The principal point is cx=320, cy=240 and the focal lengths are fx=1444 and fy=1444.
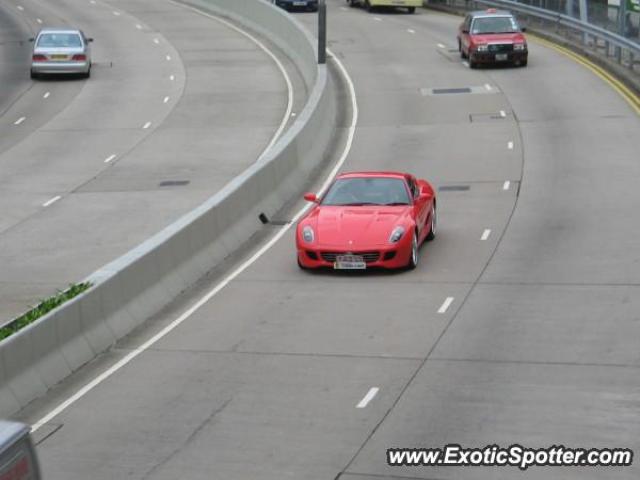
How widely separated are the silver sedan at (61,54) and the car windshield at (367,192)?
24.6 meters

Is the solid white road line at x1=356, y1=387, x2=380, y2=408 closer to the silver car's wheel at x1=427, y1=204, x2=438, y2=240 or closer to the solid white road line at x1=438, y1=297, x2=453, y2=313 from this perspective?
the solid white road line at x1=438, y1=297, x2=453, y2=313

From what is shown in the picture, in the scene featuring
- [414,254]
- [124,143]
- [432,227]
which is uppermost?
[414,254]

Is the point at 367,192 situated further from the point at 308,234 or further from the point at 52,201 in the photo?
the point at 52,201

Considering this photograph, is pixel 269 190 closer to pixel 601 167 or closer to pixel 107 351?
pixel 601 167

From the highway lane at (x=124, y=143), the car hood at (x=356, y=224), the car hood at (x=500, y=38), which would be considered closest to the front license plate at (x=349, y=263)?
the car hood at (x=356, y=224)

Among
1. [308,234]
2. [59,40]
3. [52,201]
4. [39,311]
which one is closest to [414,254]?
[308,234]

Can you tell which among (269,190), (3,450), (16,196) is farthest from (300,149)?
(3,450)

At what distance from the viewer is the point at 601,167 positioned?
29.2 m

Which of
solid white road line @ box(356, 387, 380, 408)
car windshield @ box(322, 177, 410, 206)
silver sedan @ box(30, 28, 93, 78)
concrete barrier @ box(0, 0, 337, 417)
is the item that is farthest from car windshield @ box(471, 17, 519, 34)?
solid white road line @ box(356, 387, 380, 408)

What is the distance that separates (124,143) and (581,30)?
1821cm

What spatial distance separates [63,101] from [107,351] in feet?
84.5

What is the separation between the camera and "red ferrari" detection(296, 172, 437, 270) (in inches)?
821

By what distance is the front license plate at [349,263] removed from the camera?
68.5 feet

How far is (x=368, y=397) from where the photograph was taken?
1493 cm
